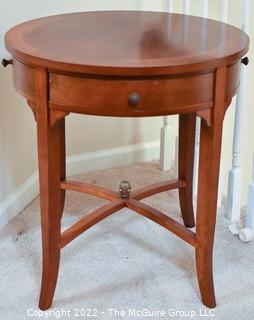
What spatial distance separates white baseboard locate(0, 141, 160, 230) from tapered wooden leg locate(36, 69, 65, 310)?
0.48m

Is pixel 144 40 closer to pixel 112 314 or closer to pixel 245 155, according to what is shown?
pixel 112 314

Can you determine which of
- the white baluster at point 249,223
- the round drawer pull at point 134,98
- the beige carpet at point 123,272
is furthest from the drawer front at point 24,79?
the white baluster at point 249,223

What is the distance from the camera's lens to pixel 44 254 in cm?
130

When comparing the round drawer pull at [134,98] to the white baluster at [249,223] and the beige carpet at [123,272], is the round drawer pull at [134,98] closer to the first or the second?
the beige carpet at [123,272]

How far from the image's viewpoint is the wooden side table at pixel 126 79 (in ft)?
3.46

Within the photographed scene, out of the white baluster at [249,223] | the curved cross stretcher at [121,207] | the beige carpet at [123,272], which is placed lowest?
the beige carpet at [123,272]

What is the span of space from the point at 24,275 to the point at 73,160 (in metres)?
0.61

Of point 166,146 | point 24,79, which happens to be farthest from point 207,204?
point 166,146

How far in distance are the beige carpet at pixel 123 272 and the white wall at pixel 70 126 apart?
0.18m

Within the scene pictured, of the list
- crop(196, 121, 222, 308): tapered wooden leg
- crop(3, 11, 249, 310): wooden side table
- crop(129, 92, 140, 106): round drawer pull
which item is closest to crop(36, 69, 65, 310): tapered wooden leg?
crop(3, 11, 249, 310): wooden side table

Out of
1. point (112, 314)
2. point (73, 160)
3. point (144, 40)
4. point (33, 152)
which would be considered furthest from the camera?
point (73, 160)

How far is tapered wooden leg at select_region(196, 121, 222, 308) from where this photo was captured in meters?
1.19

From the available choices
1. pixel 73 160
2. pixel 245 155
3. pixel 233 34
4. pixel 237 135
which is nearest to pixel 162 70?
pixel 233 34

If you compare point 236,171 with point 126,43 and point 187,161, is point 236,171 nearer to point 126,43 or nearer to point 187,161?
point 187,161
